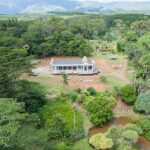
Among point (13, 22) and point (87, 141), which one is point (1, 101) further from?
point (13, 22)

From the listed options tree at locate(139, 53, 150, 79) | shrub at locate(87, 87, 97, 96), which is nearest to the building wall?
tree at locate(139, 53, 150, 79)

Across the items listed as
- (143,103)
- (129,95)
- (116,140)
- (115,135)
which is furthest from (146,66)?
(116,140)

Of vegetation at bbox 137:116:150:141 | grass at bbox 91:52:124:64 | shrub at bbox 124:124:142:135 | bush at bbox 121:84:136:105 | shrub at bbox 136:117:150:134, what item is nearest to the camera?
shrub at bbox 124:124:142:135

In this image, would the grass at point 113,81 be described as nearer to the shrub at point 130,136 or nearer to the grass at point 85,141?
the grass at point 85,141

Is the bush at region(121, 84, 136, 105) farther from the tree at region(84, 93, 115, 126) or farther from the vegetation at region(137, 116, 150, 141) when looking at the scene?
the vegetation at region(137, 116, 150, 141)

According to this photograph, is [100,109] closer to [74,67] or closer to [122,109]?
[122,109]
